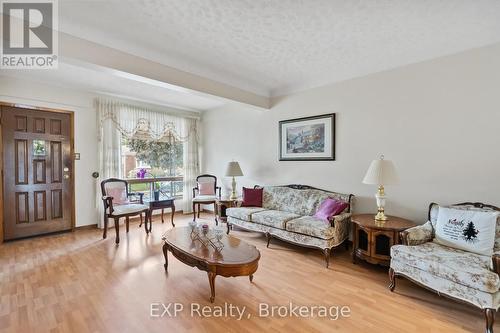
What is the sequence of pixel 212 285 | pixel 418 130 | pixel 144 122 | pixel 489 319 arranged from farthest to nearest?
pixel 144 122
pixel 418 130
pixel 212 285
pixel 489 319

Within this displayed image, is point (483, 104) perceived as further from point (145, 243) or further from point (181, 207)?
point (181, 207)

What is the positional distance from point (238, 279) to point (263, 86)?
10.5ft

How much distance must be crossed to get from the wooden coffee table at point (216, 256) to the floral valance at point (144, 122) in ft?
10.1

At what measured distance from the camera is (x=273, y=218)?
3561mm

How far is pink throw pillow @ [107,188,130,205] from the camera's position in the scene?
13.7ft

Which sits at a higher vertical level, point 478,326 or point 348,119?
point 348,119

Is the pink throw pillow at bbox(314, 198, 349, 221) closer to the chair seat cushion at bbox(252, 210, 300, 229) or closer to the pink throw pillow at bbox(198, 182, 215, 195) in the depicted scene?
the chair seat cushion at bbox(252, 210, 300, 229)

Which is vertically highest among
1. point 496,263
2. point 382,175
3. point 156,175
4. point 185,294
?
point 382,175

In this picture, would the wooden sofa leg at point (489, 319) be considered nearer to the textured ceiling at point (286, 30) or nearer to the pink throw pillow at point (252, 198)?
the textured ceiling at point (286, 30)

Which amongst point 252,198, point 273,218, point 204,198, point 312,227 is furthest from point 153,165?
point 312,227

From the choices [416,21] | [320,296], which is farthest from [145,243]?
[416,21]

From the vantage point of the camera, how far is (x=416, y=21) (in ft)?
7.53

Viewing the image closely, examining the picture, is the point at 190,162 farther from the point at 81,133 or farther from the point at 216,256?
the point at 216,256

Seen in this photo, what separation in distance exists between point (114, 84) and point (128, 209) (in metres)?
2.12
